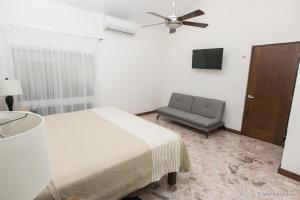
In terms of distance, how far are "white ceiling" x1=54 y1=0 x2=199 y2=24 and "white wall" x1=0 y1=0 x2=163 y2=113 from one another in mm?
183

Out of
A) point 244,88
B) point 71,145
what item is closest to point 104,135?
point 71,145

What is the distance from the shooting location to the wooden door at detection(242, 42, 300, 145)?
314cm

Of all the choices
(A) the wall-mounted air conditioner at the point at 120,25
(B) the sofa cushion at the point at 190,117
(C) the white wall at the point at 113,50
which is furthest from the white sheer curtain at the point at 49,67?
(B) the sofa cushion at the point at 190,117

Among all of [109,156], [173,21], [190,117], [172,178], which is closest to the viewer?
[109,156]

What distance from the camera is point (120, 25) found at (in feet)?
13.9

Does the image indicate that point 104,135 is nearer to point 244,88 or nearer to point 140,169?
point 140,169

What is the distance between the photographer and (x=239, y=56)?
376 cm

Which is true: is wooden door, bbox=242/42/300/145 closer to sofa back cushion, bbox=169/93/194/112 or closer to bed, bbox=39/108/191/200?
sofa back cushion, bbox=169/93/194/112

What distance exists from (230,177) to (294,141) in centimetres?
100

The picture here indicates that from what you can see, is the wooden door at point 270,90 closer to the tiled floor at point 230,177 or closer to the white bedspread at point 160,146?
the tiled floor at point 230,177

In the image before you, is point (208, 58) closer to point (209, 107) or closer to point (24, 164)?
point (209, 107)

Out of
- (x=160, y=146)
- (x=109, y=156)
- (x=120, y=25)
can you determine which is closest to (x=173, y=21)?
(x=160, y=146)

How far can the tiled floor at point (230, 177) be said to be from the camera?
6.70ft

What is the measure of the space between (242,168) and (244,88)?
1.90 metres
